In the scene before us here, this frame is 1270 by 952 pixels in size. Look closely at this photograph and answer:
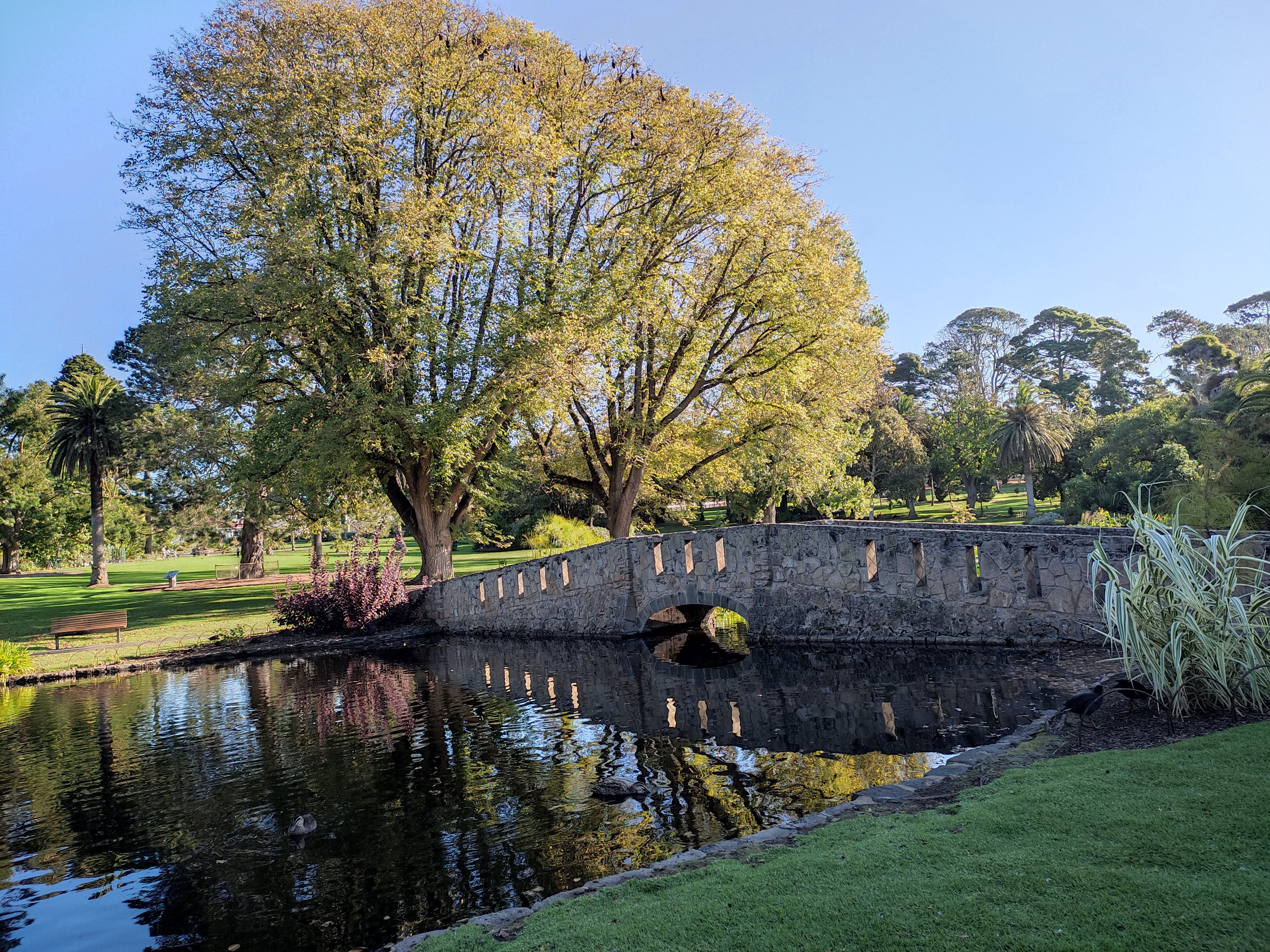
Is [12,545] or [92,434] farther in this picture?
[12,545]

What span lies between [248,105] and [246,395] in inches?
294

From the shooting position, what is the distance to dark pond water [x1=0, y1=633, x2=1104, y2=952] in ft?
20.6

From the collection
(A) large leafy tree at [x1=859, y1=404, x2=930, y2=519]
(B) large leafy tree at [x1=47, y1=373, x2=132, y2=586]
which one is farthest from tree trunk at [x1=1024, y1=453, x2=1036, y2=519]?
(B) large leafy tree at [x1=47, y1=373, x2=132, y2=586]

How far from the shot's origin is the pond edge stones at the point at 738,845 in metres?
4.93

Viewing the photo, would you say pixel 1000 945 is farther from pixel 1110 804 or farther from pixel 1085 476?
pixel 1085 476

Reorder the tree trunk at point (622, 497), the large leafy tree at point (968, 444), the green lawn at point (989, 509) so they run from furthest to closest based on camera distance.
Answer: the large leafy tree at point (968, 444) → the green lawn at point (989, 509) → the tree trunk at point (622, 497)

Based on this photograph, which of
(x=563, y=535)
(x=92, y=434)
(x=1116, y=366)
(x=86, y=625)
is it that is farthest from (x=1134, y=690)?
(x=1116, y=366)

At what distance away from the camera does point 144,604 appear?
28.9m

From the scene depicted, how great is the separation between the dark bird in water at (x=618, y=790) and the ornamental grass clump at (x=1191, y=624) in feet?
15.2

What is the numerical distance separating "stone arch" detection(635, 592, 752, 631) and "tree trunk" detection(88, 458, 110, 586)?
29.1 m

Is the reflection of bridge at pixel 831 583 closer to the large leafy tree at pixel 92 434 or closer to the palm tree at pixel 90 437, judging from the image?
the large leafy tree at pixel 92 434

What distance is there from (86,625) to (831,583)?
18.9 metres

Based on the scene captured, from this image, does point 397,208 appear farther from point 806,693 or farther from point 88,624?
point 806,693

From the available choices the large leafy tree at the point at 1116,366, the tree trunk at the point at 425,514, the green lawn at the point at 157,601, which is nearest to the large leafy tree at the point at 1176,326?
the large leafy tree at the point at 1116,366
